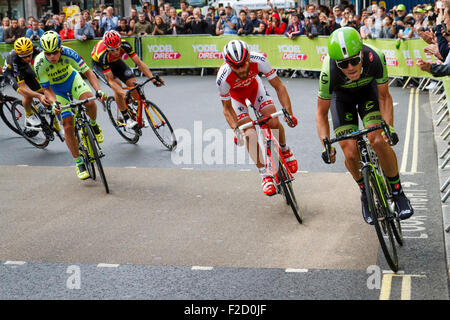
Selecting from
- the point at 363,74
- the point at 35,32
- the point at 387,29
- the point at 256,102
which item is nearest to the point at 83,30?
the point at 35,32

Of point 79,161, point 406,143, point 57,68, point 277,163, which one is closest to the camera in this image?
point 277,163

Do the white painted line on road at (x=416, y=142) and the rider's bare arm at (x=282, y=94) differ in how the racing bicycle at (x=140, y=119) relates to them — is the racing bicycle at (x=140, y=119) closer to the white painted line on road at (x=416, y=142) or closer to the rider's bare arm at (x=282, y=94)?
the rider's bare arm at (x=282, y=94)

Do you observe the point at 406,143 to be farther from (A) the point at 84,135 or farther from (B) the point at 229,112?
(A) the point at 84,135

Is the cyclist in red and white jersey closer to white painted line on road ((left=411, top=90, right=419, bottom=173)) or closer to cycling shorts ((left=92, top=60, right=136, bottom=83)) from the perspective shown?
white painted line on road ((left=411, top=90, right=419, bottom=173))

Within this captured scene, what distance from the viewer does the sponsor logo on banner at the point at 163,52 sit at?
24.4 m

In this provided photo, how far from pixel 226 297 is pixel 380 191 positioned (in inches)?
61.7

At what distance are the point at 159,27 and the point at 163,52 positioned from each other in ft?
2.95

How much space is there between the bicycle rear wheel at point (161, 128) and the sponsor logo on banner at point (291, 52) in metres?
11.2

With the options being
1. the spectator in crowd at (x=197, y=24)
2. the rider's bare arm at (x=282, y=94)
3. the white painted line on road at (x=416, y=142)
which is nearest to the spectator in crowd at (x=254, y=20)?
the spectator in crowd at (x=197, y=24)

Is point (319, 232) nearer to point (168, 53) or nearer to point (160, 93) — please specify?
point (160, 93)

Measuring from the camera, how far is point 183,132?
1310 cm

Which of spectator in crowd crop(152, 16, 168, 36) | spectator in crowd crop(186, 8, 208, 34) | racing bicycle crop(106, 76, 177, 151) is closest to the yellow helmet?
racing bicycle crop(106, 76, 177, 151)

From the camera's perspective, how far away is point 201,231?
7156 mm

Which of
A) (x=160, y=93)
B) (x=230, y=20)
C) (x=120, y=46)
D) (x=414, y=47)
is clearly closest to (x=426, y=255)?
(x=120, y=46)
